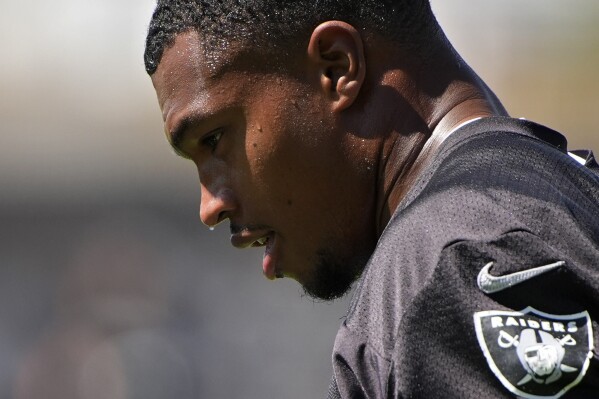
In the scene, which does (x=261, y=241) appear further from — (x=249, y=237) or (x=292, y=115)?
(x=292, y=115)

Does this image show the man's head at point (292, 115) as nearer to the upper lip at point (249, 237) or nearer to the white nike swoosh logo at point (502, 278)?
the upper lip at point (249, 237)

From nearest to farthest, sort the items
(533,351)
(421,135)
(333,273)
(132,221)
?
(533,351)
(421,135)
(333,273)
(132,221)

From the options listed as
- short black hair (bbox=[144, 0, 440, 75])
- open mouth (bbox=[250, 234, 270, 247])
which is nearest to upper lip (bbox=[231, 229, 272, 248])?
open mouth (bbox=[250, 234, 270, 247])

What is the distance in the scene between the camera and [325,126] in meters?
2.35

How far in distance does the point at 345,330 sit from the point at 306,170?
637 mm

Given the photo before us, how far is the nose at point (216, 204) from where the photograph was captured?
8.11 ft

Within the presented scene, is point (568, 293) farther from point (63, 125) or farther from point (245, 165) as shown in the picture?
point (63, 125)

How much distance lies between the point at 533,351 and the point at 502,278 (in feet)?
0.38

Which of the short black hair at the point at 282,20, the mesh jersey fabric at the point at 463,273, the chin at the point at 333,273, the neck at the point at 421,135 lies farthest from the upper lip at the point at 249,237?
the mesh jersey fabric at the point at 463,273

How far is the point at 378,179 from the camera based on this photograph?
92.5 inches

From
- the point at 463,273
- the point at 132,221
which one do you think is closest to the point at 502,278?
the point at 463,273

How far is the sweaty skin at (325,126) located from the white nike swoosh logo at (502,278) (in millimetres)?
646

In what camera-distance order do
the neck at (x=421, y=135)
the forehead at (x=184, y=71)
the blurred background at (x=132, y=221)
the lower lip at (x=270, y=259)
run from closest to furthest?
the neck at (x=421, y=135) → the forehead at (x=184, y=71) → the lower lip at (x=270, y=259) → the blurred background at (x=132, y=221)

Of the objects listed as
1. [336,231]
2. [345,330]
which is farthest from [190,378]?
[345,330]
